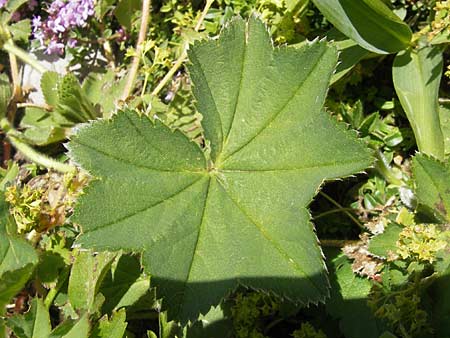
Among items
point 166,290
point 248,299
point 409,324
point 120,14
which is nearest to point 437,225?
point 409,324

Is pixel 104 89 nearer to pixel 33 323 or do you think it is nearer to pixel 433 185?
pixel 33 323

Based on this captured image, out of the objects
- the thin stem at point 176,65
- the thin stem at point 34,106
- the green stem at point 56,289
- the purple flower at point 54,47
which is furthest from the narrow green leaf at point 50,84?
the green stem at point 56,289

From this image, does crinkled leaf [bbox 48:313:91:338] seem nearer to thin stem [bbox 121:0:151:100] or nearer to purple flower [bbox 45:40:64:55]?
thin stem [bbox 121:0:151:100]

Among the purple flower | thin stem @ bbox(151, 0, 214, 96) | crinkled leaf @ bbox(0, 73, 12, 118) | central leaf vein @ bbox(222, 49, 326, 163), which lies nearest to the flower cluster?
the purple flower

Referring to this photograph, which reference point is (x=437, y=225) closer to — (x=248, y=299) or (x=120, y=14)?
(x=248, y=299)

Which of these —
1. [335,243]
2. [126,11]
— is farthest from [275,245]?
[126,11]

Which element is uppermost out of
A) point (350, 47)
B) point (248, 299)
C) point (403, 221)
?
point (350, 47)
